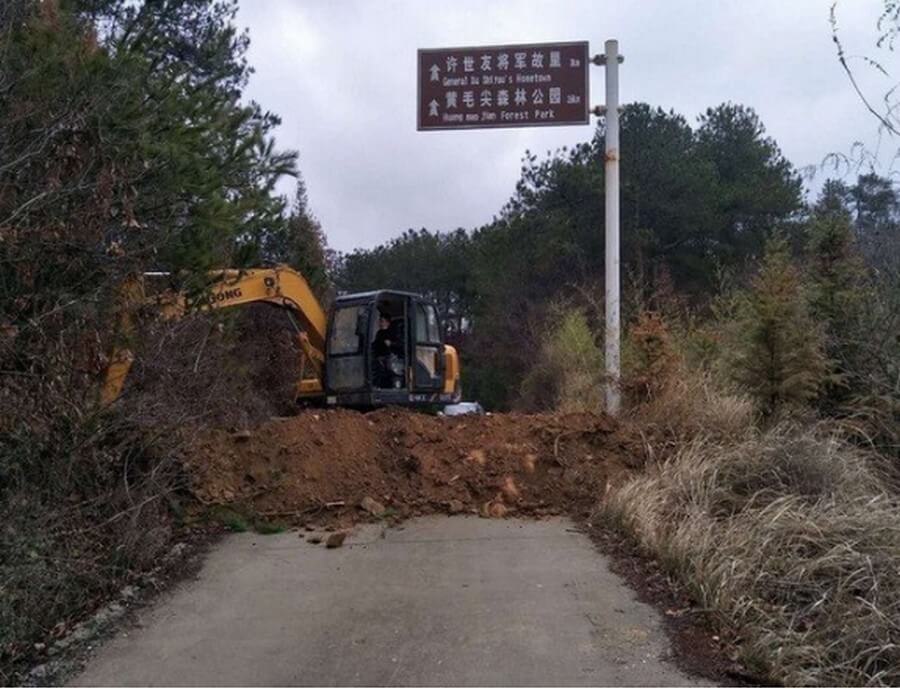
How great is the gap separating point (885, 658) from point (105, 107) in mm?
6002

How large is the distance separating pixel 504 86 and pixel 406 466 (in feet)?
18.9

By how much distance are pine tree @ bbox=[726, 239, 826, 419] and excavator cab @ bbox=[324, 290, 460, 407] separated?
6.07 metres

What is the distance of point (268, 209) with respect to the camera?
919 centimetres

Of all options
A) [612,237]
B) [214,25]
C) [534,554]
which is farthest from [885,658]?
[214,25]

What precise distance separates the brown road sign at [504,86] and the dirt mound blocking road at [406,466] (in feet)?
15.0

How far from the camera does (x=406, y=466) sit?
10172mm

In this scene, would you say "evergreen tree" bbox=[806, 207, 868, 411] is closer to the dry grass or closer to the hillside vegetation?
the hillside vegetation

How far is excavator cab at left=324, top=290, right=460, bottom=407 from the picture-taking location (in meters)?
14.3

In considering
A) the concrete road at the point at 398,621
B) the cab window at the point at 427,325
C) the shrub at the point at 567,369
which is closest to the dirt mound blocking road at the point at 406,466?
the concrete road at the point at 398,621

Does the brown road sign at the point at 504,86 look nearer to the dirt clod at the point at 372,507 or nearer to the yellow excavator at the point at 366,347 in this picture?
the yellow excavator at the point at 366,347

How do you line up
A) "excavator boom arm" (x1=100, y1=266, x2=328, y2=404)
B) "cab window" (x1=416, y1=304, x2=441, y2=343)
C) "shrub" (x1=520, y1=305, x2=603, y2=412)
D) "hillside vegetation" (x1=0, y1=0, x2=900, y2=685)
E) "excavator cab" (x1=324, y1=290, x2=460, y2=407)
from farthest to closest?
"cab window" (x1=416, y1=304, x2=441, y2=343) < "shrub" (x1=520, y1=305, x2=603, y2=412) < "excavator cab" (x1=324, y1=290, x2=460, y2=407) < "excavator boom arm" (x1=100, y1=266, x2=328, y2=404) < "hillside vegetation" (x1=0, y1=0, x2=900, y2=685)

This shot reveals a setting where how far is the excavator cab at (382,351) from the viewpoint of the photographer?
47.0 feet

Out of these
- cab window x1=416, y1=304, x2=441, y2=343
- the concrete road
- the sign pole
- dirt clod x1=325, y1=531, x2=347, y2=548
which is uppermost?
the sign pole

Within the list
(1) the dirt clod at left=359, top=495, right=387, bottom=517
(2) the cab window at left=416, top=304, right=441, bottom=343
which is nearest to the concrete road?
(1) the dirt clod at left=359, top=495, right=387, bottom=517
